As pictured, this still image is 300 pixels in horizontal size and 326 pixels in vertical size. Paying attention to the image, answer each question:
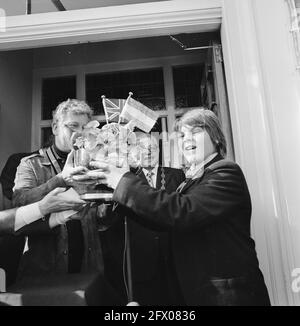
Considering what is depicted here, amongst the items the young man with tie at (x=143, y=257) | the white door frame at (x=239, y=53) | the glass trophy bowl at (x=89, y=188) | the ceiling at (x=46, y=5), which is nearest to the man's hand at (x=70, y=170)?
the glass trophy bowl at (x=89, y=188)

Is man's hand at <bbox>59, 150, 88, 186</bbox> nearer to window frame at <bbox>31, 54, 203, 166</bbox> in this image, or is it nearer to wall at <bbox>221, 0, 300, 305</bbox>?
window frame at <bbox>31, 54, 203, 166</bbox>

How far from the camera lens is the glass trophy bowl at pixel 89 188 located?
3.46 ft

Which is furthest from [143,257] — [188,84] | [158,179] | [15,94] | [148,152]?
[15,94]

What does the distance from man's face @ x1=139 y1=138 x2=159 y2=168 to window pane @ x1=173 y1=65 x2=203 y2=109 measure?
342 millimetres

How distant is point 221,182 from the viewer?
944mm

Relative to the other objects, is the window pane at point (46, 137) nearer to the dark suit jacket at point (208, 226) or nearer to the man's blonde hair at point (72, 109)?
the man's blonde hair at point (72, 109)

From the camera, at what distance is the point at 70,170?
1145 millimetres

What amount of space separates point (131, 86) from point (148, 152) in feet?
1.42

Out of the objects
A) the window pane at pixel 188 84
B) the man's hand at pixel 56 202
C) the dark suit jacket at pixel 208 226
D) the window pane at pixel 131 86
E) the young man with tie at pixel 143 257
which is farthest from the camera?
the window pane at pixel 188 84

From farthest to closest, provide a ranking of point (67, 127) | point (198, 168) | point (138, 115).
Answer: point (67, 127), point (138, 115), point (198, 168)

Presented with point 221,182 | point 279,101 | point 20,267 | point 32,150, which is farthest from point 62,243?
point 279,101

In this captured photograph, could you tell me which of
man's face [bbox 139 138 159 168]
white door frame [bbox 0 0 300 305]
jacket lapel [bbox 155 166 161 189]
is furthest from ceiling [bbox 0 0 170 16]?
jacket lapel [bbox 155 166 161 189]

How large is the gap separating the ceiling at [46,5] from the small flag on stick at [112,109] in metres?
0.49

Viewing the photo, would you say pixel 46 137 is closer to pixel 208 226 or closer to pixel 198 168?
pixel 198 168
